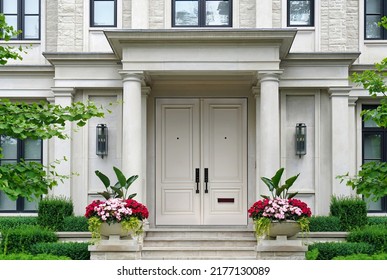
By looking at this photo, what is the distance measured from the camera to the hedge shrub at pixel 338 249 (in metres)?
13.8

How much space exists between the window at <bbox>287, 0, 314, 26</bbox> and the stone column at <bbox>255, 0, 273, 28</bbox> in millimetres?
816

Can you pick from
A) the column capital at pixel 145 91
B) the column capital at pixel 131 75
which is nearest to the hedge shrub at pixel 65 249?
the column capital at pixel 131 75

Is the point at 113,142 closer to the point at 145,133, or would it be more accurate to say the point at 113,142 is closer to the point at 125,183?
the point at 145,133

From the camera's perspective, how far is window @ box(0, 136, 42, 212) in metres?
18.3

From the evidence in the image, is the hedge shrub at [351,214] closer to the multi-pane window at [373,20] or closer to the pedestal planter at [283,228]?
the pedestal planter at [283,228]

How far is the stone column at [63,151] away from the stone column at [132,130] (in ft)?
6.83

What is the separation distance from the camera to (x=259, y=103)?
56.5ft

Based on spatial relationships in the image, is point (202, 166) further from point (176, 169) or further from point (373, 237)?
point (373, 237)

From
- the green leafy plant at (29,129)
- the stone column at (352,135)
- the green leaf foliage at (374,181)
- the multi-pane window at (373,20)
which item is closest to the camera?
the green leafy plant at (29,129)

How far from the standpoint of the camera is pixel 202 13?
17.5 metres

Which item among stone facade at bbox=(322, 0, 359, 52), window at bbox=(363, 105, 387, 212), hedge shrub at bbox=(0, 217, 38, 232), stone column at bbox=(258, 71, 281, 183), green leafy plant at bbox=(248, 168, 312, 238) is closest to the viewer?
green leafy plant at bbox=(248, 168, 312, 238)

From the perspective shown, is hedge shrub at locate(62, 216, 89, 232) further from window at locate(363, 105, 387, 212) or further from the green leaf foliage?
window at locate(363, 105, 387, 212)

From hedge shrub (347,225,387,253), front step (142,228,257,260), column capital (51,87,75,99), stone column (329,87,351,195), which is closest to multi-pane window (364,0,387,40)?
stone column (329,87,351,195)

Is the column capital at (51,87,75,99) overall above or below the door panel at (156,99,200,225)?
above
